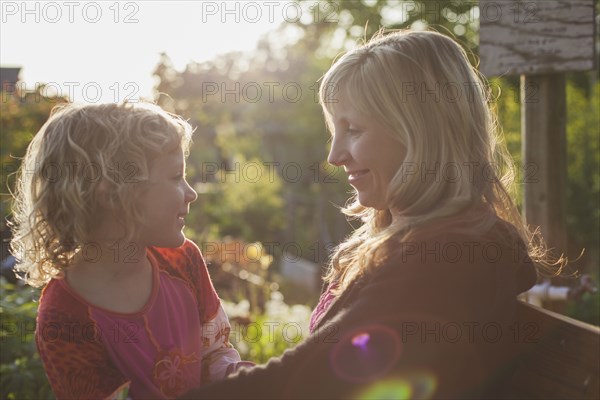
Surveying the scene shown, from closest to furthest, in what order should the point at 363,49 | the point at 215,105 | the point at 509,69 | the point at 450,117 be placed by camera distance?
1. the point at 450,117
2. the point at 363,49
3. the point at 509,69
4. the point at 215,105

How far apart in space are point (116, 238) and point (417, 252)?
0.91m

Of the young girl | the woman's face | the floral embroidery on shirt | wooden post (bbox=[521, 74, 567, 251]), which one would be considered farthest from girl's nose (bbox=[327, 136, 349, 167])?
wooden post (bbox=[521, 74, 567, 251])

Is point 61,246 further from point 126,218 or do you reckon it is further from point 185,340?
point 185,340

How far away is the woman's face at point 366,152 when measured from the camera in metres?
Result: 1.81

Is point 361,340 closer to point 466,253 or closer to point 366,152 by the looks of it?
point 466,253

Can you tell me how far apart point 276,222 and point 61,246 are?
439 inches

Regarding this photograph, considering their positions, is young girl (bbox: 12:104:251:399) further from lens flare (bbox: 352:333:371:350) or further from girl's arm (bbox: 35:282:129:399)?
lens flare (bbox: 352:333:371:350)

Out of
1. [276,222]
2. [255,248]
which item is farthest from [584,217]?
[276,222]

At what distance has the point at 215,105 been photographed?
594 inches

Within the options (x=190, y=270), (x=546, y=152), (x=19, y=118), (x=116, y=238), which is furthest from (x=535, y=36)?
(x=19, y=118)

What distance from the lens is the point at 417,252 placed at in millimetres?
1422

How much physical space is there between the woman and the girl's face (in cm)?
47

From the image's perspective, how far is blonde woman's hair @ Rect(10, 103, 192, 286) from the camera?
1.87 metres

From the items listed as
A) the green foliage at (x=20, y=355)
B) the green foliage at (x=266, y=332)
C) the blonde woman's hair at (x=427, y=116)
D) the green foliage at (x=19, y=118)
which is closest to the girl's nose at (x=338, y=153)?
the blonde woman's hair at (x=427, y=116)
